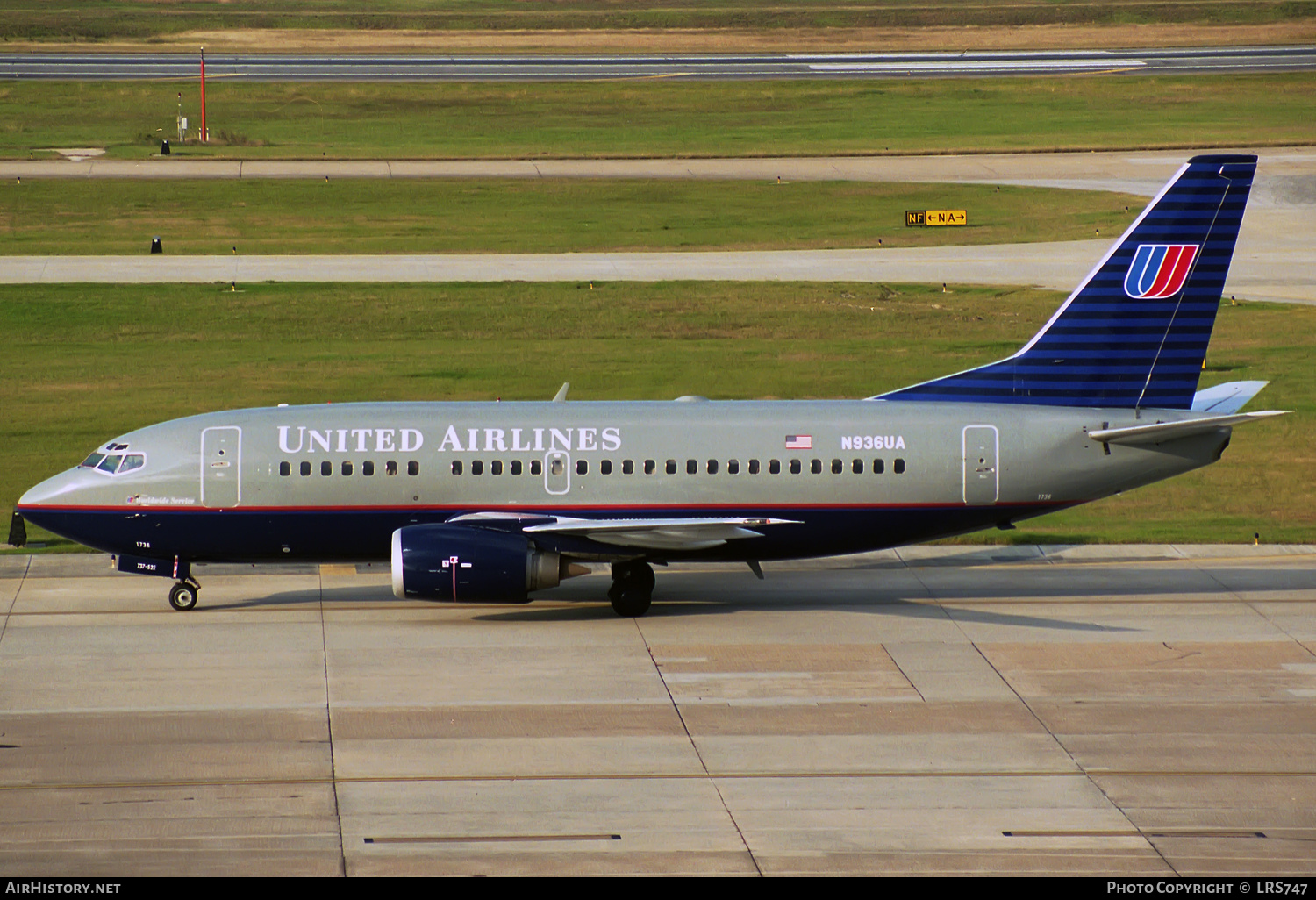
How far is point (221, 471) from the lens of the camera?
29812 millimetres

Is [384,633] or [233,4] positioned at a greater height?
[233,4]

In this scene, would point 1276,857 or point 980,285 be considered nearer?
point 1276,857

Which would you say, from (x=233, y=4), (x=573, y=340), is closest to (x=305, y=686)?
(x=573, y=340)

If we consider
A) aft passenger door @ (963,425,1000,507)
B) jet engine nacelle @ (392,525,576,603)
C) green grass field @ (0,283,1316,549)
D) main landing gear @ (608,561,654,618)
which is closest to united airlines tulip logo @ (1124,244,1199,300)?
aft passenger door @ (963,425,1000,507)

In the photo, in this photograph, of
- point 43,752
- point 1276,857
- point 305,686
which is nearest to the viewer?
point 1276,857

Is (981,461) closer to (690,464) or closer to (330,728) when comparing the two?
(690,464)

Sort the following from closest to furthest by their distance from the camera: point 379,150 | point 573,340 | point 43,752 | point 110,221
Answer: point 43,752
point 573,340
point 110,221
point 379,150

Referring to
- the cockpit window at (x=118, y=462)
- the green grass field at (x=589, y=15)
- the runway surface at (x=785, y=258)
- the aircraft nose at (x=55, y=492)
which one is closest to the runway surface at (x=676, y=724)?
the aircraft nose at (x=55, y=492)

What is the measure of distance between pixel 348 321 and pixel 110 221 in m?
20.0

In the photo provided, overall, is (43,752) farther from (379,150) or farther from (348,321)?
(379,150)

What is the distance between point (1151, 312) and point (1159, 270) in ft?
2.66

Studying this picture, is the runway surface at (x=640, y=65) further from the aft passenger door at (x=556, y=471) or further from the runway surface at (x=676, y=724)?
the aft passenger door at (x=556, y=471)

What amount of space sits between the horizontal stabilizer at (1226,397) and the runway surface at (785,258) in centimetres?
2771

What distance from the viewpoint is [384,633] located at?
2917 cm
